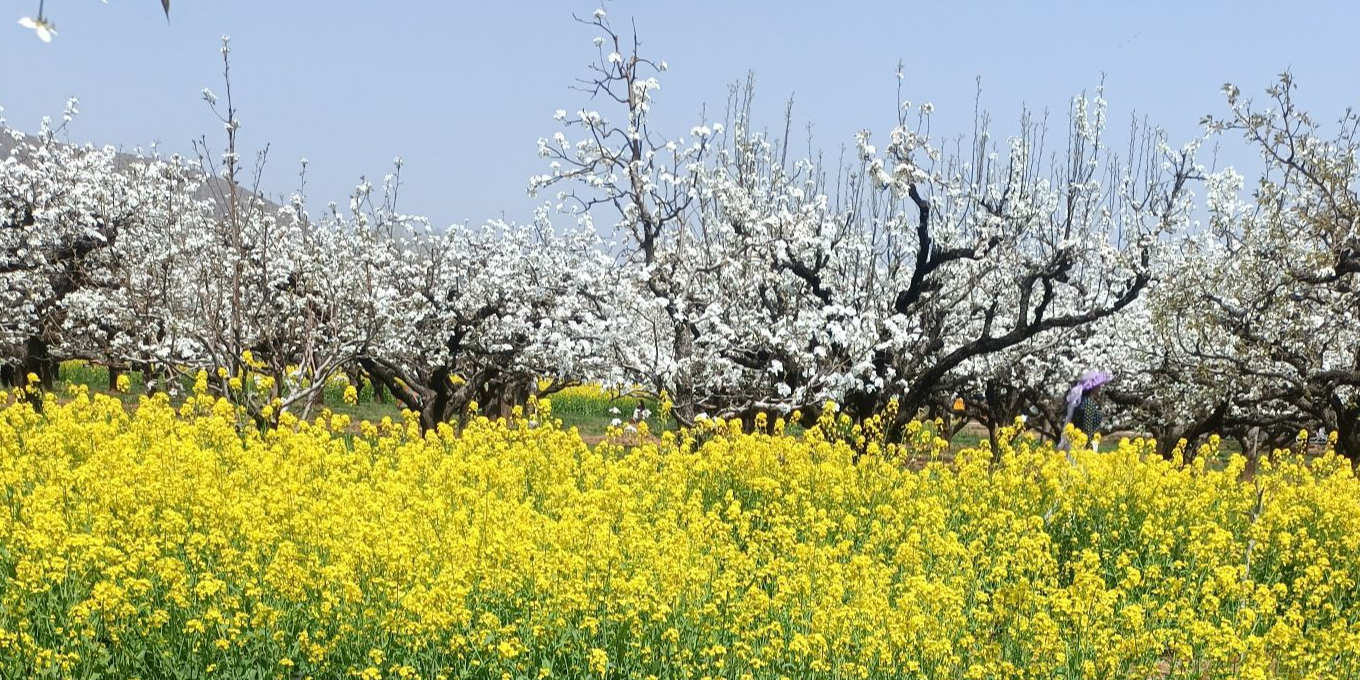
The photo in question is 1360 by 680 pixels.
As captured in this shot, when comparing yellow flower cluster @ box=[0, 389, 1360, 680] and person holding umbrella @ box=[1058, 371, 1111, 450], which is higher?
person holding umbrella @ box=[1058, 371, 1111, 450]

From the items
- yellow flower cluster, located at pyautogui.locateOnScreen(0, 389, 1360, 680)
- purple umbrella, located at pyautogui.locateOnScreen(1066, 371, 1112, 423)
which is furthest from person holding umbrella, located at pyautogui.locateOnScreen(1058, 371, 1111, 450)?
yellow flower cluster, located at pyautogui.locateOnScreen(0, 389, 1360, 680)

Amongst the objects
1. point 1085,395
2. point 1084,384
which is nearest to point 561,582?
point 1084,384

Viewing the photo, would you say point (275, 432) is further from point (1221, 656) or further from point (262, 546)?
point (1221, 656)

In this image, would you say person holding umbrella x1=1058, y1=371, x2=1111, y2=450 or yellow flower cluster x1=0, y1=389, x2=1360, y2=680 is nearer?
yellow flower cluster x1=0, y1=389, x2=1360, y2=680

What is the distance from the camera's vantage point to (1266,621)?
8.55 metres

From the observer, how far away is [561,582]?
6.46m

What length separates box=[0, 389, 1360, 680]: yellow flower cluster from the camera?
5.98 meters

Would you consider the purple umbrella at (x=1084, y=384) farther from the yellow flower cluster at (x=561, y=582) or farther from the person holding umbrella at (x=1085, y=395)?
the yellow flower cluster at (x=561, y=582)

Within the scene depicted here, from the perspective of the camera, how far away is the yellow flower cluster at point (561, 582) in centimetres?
598

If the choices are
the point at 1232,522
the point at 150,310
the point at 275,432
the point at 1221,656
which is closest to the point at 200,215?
the point at 150,310

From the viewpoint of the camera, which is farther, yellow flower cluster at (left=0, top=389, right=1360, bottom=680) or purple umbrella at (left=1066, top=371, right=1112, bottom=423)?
purple umbrella at (left=1066, top=371, right=1112, bottom=423)

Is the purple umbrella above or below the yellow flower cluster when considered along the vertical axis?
above

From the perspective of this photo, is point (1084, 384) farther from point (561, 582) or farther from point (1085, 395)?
point (561, 582)

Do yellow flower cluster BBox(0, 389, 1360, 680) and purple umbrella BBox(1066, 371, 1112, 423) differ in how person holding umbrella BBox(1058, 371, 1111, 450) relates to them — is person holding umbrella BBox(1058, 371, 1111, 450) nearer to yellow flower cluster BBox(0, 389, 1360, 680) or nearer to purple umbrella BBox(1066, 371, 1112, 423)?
purple umbrella BBox(1066, 371, 1112, 423)
